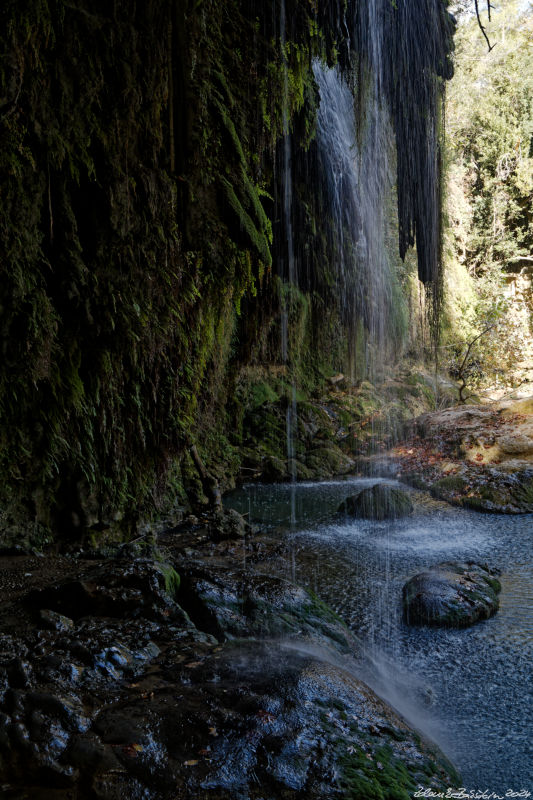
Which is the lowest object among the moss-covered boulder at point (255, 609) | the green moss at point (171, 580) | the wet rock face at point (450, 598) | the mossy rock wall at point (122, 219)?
the wet rock face at point (450, 598)

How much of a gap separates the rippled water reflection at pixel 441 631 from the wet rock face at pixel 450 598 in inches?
3.4

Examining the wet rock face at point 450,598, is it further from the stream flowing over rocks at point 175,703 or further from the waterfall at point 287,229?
the waterfall at point 287,229

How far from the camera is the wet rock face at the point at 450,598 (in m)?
4.12

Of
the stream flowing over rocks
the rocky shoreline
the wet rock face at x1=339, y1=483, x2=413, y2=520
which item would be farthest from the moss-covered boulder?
the rocky shoreline

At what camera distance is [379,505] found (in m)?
7.64

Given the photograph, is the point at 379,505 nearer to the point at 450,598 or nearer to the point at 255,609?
the point at 450,598

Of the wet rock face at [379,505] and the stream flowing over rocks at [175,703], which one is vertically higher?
the stream flowing over rocks at [175,703]

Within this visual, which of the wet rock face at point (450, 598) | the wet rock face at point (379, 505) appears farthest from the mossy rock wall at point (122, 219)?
the wet rock face at point (379, 505)

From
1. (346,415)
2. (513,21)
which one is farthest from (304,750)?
(513,21)

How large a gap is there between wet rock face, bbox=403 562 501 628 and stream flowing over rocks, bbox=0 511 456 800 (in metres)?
1.22

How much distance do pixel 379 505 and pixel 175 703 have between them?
6079 millimetres

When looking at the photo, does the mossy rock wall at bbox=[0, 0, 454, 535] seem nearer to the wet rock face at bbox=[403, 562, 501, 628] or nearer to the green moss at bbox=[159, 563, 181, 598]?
the green moss at bbox=[159, 563, 181, 598]

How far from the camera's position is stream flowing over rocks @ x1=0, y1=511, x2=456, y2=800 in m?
1.61

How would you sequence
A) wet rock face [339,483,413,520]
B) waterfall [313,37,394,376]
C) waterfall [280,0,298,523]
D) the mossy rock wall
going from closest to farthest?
the mossy rock wall, waterfall [280,0,298,523], waterfall [313,37,394,376], wet rock face [339,483,413,520]
